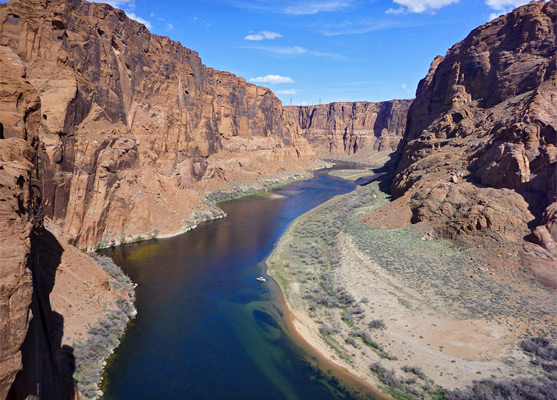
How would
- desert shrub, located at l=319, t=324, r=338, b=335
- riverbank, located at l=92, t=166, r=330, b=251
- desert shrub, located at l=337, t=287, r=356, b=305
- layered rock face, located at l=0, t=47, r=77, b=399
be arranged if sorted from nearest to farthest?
layered rock face, located at l=0, t=47, r=77, b=399 → desert shrub, located at l=319, t=324, r=338, b=335 → desert shrub, located at l=337, t=287, r=356, b=305 → riverbank, located at l=92, t=166, r=330, b=251

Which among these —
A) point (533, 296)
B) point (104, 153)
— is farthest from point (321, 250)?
point (104, 153)

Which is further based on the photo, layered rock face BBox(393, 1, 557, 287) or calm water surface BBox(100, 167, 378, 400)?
layered rock face BBox(393, 1, 557, 287)

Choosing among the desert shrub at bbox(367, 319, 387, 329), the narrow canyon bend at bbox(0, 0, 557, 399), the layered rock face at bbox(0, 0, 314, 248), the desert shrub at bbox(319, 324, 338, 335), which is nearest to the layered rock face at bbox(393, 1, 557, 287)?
the narrow canyon bend at bbox(0, 0, 557, 399)

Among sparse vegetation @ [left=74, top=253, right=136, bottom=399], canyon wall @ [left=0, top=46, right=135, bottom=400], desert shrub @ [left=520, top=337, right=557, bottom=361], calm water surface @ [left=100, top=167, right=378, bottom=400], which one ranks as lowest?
calm water surface @ [left=100, top=167, right=378, bottom=400]

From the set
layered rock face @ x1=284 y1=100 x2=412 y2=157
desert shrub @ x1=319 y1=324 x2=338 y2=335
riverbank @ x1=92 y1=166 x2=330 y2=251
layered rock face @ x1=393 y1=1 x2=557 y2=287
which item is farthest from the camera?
layered rock face @ x1=284 y1=100 x2=412 y2=157

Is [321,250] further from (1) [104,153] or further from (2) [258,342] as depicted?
(1) [104,153]

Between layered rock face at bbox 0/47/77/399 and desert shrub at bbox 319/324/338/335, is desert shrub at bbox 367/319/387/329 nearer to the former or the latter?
desert shrub at bbox 319/324/338/335

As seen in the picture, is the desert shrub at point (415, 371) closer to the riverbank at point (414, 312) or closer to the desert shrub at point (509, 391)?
the riverbank at point (414, 312)
